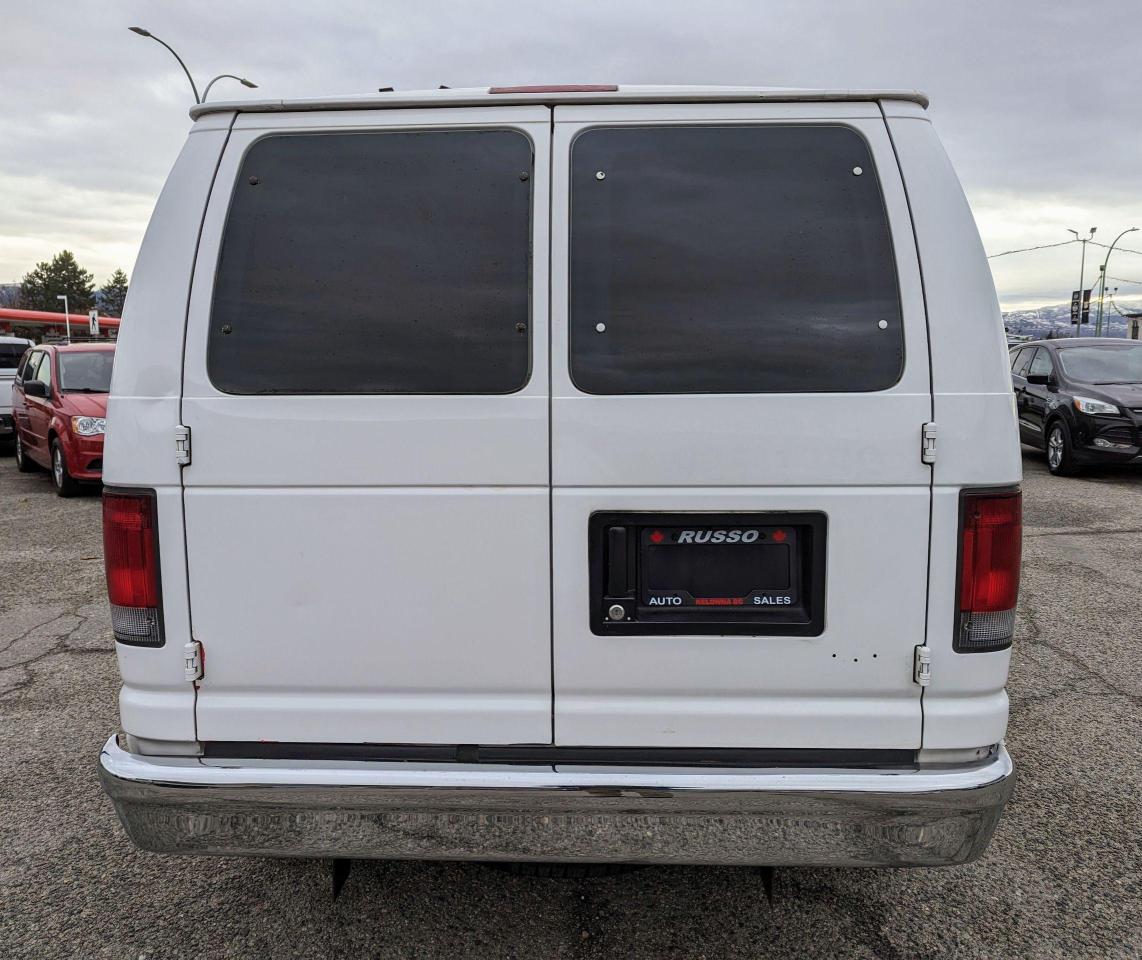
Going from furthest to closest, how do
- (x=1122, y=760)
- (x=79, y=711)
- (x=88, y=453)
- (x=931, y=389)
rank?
(x=88, y=453) → (x=79, y=711) → (x=1122, y=760) → (x=931, y=389)

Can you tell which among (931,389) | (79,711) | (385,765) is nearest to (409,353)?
(385,765)

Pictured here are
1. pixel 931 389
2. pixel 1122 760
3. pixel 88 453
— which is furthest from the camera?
pixel 88 453

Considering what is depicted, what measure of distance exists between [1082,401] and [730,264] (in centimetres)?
1066

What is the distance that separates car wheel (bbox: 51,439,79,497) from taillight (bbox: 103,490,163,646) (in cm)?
913

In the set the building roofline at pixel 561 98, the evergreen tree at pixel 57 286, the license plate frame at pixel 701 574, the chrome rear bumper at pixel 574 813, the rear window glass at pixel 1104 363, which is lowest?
the chrome rear bumper at pixel 574 813

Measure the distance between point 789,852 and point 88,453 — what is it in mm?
9805

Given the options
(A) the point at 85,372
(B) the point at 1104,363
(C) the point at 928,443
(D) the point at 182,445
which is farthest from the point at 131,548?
(B) the point at 1104,363

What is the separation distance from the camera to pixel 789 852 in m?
2.10

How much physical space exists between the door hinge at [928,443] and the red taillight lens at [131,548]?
180 cm

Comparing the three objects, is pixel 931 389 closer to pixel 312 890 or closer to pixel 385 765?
pixel 385 765

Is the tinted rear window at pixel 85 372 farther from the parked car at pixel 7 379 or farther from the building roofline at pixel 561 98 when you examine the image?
the building roofline at pixel 561 98

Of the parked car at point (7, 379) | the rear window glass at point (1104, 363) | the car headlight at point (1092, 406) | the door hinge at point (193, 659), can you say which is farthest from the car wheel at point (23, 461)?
the rear window glass at point (1104, 363)

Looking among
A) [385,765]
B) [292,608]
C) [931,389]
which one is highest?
[931,389]

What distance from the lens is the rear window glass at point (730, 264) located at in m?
2.13
